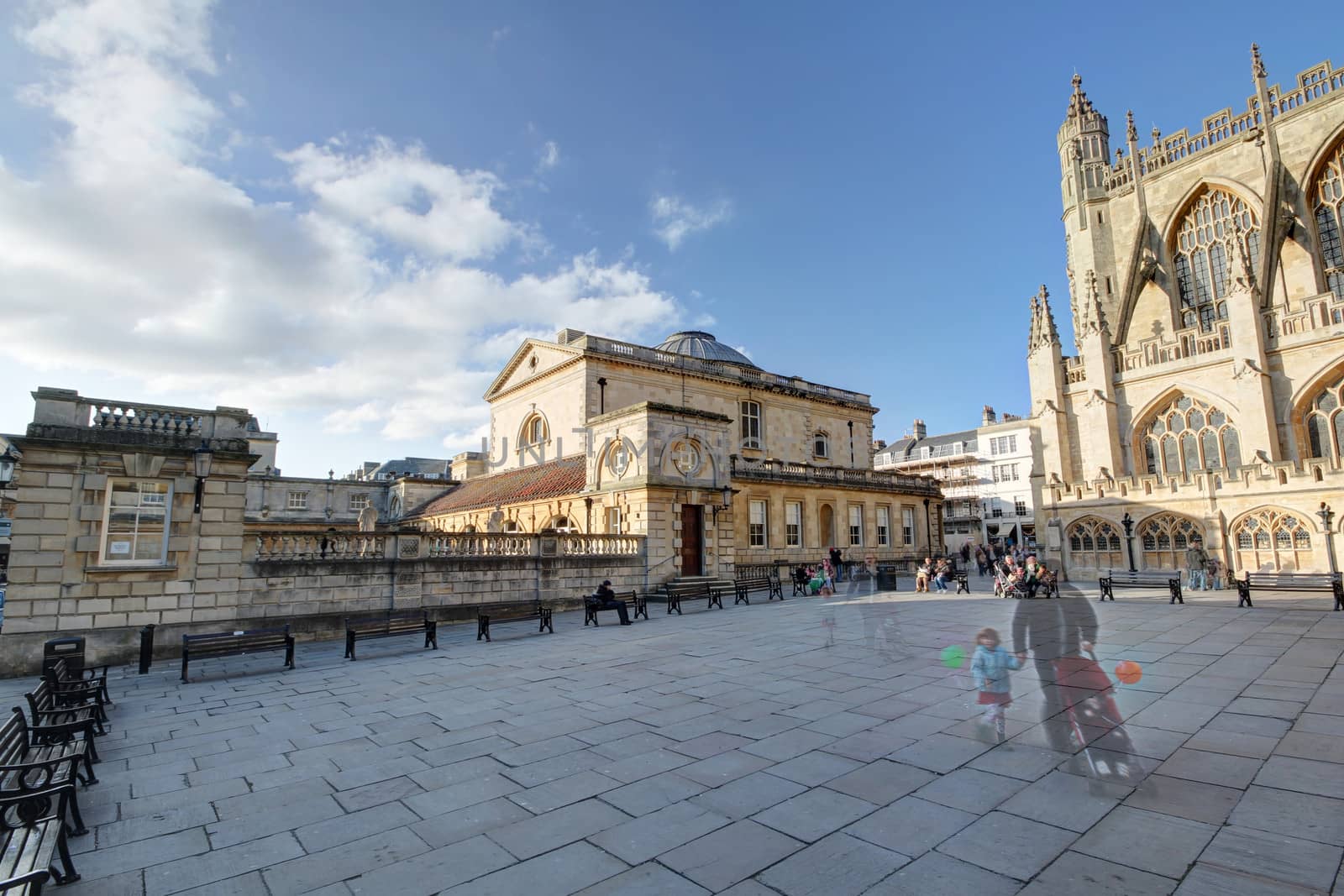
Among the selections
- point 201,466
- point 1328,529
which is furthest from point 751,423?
point 201,466

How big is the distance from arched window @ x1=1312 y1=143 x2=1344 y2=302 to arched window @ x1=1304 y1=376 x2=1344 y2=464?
17.7ft

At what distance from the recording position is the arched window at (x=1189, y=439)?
26.4m

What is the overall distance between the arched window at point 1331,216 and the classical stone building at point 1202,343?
0.06 m

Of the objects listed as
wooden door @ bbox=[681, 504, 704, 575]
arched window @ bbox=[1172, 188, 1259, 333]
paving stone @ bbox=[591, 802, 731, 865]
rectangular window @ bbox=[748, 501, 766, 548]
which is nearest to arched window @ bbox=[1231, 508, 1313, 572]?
arched window @ bbox=[1172, 188, 1259, 333]

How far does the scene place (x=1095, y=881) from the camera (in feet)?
11.6

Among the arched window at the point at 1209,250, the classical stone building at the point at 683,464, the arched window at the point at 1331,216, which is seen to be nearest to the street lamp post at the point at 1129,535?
the arched window at the point at 1209,250

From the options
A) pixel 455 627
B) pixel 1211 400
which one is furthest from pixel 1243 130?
pixel 455 627

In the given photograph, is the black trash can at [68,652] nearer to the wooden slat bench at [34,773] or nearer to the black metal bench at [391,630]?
the black metal bench at [391,630]

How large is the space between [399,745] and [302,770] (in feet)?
2.88

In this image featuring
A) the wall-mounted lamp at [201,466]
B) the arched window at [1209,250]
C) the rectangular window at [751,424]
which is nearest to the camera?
the wall-mounted lamp at [201,466]

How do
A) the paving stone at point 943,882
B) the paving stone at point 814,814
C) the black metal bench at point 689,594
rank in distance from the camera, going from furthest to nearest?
the black metal bench at point 689,594 → the paving stone at point 814,814 → the paving stone at point 943,882

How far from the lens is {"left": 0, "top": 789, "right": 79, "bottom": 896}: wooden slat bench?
337cm

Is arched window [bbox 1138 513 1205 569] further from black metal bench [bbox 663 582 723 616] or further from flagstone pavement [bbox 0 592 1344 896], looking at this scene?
black metal bench [bbox 663 582 723 616]

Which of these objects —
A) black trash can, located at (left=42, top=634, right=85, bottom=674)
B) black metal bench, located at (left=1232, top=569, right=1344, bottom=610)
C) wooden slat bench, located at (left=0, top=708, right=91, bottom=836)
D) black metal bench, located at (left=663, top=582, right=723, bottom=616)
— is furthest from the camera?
black metal bench, located at (left=663, top=582, right=723, bottom=616)
